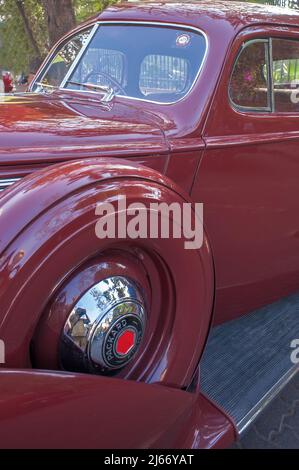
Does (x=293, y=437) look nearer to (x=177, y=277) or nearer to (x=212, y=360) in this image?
(x=212, y=360)

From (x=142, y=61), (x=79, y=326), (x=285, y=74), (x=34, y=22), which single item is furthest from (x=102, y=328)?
(x=34, y=22)

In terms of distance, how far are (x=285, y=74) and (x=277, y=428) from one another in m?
1.80

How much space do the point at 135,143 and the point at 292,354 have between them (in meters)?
1.18

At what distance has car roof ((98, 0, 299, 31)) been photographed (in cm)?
241

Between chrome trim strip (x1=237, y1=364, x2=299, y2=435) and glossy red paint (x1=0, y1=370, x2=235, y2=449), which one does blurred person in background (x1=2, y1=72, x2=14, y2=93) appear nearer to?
chrome trim strip (x1=237, y1=364, x2=299, y2=435)

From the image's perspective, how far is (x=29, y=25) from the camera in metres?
8.95

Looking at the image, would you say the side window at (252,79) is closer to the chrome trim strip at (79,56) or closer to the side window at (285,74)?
the side window at (285,74)

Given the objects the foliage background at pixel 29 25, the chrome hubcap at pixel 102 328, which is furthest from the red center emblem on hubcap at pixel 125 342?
the foliage background at pixel 29 25

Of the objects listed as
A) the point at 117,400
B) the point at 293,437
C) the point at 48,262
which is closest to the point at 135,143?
the point at 48,262

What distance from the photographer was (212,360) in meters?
2.26

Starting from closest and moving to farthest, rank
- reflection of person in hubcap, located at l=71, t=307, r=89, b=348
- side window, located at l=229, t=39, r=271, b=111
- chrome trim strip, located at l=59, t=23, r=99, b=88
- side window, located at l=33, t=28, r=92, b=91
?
reflection of person in hubcap, located at l=71, t=307, r=89, b=348
side window, located at l=229, t=39, r=271, b=111
chrome trim strip, located at l=59, t=23, r=99, b=88
side window, located at l=33, t=28, r=92, b=91

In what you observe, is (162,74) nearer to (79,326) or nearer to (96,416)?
(79,326)

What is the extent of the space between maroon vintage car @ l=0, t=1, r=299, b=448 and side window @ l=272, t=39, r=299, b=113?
13 millimetres

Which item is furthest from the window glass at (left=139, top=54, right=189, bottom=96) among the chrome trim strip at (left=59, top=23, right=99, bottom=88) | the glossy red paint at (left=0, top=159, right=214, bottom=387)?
the glossy red paint at (left=0, top=159, right=214, bottom=387)
